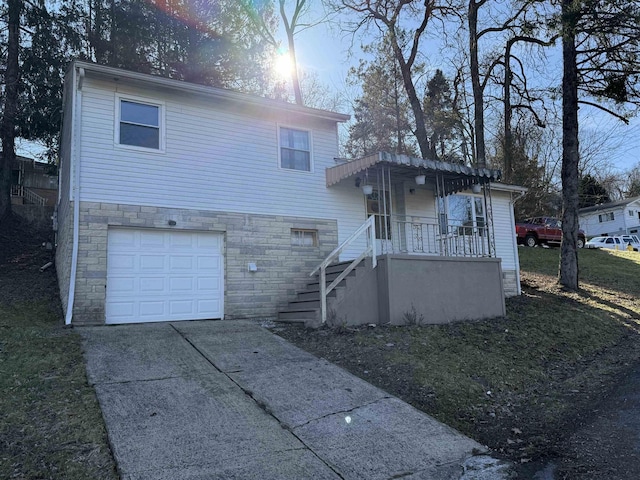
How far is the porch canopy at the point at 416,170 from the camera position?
392 inches

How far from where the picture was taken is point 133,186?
30.5ft

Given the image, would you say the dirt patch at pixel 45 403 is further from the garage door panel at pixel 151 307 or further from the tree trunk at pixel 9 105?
the tree trunk at pixel 9 105

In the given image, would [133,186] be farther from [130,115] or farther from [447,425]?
[447,425]

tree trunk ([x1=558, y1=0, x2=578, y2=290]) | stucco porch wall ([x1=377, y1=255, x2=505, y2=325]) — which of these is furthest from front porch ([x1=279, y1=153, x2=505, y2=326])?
tree trunk ([x1=558, y1=0, x2=578, y2=290])

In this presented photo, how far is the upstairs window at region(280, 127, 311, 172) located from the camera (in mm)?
11234

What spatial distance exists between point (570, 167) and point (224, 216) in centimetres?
1071

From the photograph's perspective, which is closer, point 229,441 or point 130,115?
point 229,441

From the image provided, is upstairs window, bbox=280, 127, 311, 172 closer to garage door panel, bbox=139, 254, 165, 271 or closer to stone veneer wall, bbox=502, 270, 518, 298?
garage door panel, bbox=139, 254, 165, 271

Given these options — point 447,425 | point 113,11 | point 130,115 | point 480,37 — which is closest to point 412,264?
point 447,425

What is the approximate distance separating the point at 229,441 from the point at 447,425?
7.47ft

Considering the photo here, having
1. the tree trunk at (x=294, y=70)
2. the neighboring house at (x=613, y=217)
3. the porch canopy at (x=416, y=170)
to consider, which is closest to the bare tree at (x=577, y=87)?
the porch canopy at (x=416, y=170)

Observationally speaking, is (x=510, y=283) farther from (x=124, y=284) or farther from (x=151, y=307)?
(x=124, y=284)

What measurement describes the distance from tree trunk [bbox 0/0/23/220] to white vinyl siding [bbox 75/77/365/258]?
7.36m

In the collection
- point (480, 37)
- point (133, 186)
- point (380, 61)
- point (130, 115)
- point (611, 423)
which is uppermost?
point (380, 61)
